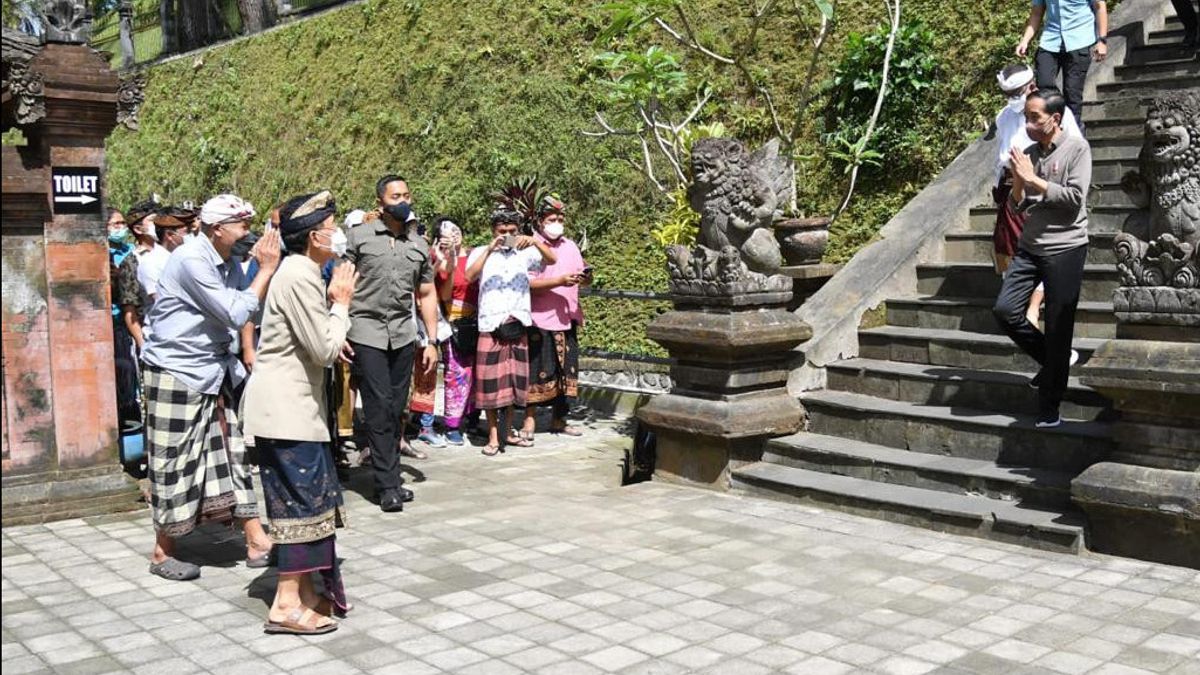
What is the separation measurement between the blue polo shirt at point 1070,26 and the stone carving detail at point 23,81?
21.2ft

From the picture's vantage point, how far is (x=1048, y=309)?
566 cm

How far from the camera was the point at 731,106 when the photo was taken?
11.9 meters

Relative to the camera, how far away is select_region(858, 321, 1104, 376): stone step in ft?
21.5

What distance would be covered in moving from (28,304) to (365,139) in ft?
34.6

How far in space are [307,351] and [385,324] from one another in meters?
2.34

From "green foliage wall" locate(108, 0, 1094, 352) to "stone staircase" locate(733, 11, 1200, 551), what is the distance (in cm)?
232

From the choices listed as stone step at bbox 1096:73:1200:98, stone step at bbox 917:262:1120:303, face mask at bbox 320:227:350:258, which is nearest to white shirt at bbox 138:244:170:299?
face mask at bbox 320:227:350:258

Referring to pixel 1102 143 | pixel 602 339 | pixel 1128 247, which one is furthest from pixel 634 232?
pixel 1128 247

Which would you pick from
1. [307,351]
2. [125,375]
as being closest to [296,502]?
[307,351]

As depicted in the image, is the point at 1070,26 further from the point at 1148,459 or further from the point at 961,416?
the point at 1148,459

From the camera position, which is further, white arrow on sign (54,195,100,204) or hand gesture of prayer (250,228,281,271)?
white arrow on sign (54,195,100,204)

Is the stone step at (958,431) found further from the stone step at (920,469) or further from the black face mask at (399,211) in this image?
the black face mask at (399,211)

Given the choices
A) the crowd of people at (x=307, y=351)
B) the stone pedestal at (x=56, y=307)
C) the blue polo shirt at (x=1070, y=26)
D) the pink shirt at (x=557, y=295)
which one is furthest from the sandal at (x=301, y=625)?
the blue polo shirt at (x=1070, y=26)

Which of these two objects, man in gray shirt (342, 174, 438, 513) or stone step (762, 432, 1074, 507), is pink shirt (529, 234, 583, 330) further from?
stone step (762, 432, 1074, 507)
